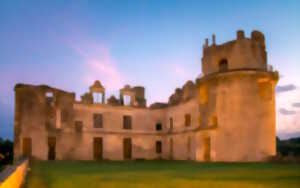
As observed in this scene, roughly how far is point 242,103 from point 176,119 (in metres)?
9.95

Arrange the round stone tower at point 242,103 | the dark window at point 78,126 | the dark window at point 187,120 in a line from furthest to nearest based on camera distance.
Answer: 1. the dark window at point 78,126
2. the dark window at point 187,120
3. the round stone tower at point 242,103

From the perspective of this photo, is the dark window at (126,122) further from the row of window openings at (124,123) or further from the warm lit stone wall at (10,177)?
the warm lit stone wall at (10,177)

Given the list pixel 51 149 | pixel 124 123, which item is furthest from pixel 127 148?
pixel 51 149

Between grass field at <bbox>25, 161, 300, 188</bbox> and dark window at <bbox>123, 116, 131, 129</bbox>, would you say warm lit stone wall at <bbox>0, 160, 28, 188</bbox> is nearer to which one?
grass field at <bbox>25, 161, 300, 188</bbox>

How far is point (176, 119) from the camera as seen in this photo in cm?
3516

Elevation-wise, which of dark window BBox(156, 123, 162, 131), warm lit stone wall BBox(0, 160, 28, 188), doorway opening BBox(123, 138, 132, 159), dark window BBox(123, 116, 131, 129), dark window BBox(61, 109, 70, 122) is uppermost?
dark window BBox(61, 109, 70, 122)

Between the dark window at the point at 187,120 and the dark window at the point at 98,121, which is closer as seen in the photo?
the dark window at the point at 187,120

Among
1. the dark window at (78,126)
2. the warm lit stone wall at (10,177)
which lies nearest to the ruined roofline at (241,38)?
the dark window at (78,126)

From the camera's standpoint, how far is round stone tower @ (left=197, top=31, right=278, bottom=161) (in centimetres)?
2591

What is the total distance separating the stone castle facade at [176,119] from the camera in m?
26.3

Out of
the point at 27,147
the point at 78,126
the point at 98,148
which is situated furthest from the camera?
the point at 98,148

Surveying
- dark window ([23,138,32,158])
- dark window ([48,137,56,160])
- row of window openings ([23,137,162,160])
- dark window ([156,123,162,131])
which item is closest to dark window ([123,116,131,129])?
row of window openings ([23,137,162,160])

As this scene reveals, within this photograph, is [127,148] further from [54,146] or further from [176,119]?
[54,146]

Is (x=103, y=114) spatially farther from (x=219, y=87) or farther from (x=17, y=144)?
(x=219, y=87)
